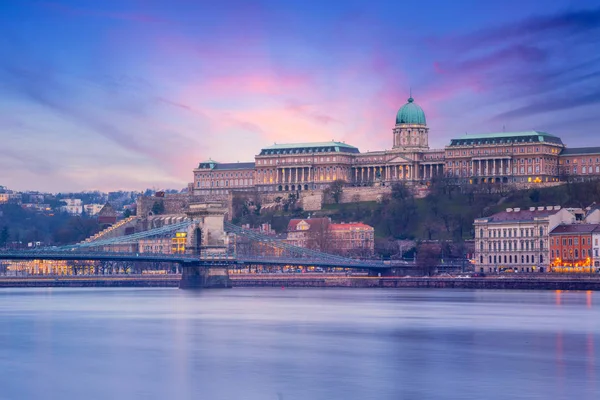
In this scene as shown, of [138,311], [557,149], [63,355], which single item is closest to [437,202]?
[557,149]

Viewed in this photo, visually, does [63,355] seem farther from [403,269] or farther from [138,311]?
[403,269]

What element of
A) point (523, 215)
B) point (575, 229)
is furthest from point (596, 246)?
point (523, 215)

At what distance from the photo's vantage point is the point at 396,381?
86.4 ft

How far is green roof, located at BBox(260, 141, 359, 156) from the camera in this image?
138625mm

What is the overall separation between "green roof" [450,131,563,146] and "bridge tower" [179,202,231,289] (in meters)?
52.1

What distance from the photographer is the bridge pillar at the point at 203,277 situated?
2945 inches

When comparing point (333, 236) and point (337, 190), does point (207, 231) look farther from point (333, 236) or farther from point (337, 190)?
point (337, 190)

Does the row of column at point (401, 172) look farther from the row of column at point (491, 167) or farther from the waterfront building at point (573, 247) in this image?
the waterfront building at point (573, 247)

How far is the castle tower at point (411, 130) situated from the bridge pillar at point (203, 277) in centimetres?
6108

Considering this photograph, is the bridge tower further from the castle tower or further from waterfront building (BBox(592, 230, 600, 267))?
the castle tower

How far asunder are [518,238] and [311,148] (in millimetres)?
59402

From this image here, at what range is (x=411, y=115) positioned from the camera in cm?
13712

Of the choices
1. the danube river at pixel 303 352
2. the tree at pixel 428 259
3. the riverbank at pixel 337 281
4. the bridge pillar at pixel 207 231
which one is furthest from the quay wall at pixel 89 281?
the danube river at pixel 303 352

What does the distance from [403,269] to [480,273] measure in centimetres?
726
